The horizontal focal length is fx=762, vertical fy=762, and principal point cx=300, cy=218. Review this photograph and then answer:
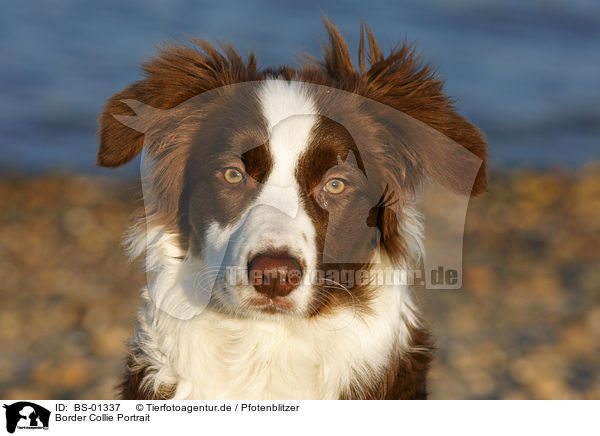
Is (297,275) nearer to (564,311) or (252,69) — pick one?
(252,69)

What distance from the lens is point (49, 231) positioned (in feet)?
33.6

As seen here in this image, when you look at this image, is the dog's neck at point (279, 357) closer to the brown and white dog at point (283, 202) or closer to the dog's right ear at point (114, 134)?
the brown and white dog at point (283, 202)

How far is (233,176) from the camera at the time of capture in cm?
384

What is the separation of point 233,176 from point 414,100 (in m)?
1.04

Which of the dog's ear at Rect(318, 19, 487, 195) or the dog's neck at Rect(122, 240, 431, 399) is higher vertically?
the dog's ear at Rect(318, 19, 487, 195)

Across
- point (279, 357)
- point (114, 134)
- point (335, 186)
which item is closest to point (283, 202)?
point (335, 186)

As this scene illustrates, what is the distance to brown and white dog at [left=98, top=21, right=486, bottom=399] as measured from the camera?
12.5ft
